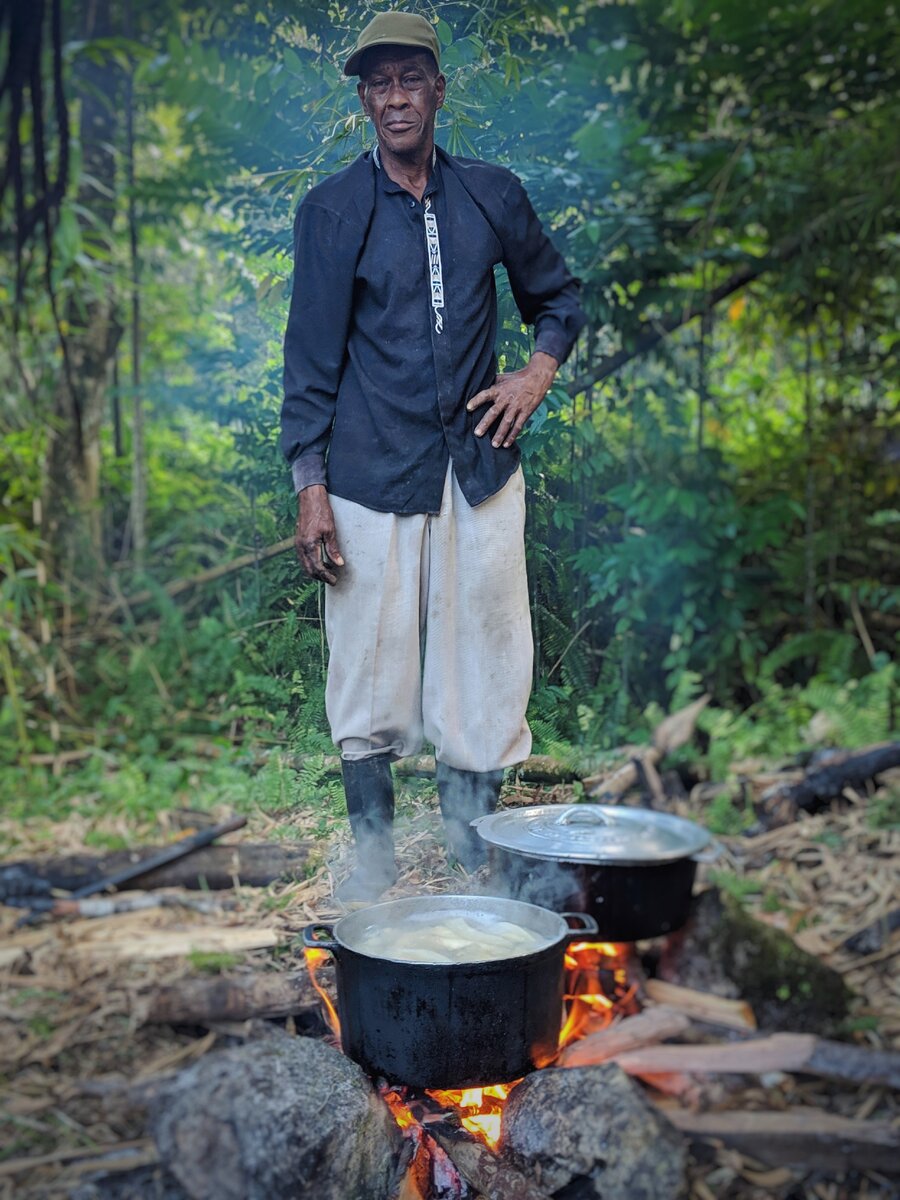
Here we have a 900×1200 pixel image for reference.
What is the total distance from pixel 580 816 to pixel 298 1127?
81 cm

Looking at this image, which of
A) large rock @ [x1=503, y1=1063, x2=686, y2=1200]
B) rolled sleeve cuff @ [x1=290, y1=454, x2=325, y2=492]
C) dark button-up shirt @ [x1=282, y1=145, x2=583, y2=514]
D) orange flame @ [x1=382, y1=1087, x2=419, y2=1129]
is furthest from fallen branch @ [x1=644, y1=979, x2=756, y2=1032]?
rolled sleeve cuff @ [x1=290, y1=454, x2=325, y2=492]

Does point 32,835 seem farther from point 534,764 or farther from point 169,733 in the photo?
point 534,764

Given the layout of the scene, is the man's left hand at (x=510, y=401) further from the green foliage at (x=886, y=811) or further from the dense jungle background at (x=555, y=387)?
the green foliage at (x=886, y=811)

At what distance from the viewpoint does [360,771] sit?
79.1 inches

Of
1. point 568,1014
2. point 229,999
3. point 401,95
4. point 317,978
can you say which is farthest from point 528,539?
point 229,999

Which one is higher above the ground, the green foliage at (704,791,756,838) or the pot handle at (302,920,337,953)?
the pot handle at (302,920,337,953)

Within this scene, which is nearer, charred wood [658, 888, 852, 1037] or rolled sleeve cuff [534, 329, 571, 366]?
rolled sleeve cuff [534, 329, 571, 366]

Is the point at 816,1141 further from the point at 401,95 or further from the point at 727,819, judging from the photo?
the point at 401,95

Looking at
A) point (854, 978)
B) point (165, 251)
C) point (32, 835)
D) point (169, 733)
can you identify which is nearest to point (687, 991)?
point (854, 978)

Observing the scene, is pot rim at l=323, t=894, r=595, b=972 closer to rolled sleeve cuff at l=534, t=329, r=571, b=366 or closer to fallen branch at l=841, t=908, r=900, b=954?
rolled sleeve cuff at l=534, t=329, r=571, b=366

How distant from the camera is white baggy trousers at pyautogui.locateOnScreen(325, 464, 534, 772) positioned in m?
1.92

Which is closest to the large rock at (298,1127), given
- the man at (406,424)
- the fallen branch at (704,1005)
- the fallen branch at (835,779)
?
the man at (406,424)

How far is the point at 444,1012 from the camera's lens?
189cm

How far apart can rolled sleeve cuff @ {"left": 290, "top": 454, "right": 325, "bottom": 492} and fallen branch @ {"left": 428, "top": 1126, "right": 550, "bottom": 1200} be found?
1.25 metres
